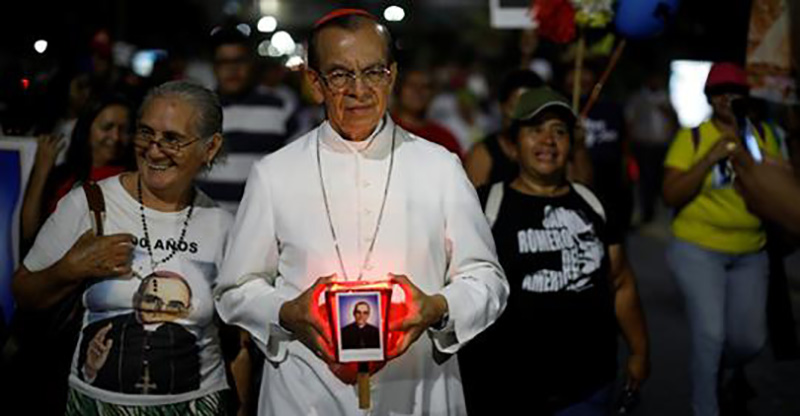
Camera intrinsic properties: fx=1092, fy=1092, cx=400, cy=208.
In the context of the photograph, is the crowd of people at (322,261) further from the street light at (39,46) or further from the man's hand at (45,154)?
the street light at (39,46)

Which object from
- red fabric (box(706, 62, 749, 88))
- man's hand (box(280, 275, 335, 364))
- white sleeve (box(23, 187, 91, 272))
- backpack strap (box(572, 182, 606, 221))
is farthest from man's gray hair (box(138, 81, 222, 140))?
red fabric (box(706, 62, 749, 88))

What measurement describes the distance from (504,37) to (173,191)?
2813 centimetres

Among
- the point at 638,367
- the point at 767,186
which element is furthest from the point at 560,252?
the point at 767,186

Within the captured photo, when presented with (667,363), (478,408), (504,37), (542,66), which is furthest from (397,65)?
(504,37)

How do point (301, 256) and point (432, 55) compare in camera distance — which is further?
point (432, 55)

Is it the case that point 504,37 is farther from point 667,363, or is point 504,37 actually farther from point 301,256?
point 301,256

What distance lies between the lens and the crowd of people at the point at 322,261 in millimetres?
3312

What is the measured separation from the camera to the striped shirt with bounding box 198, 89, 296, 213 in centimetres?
709

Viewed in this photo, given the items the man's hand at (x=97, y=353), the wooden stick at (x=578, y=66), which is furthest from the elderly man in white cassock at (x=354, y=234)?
the wooden stick at (x=578, y=66)

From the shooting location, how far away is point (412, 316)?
10.2 ft

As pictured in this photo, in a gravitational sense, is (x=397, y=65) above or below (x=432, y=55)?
below

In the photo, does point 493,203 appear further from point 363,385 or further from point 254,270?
point 363,385

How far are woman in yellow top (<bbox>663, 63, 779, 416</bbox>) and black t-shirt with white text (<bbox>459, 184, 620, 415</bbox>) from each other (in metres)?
1.39

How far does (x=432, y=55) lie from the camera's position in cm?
4447
